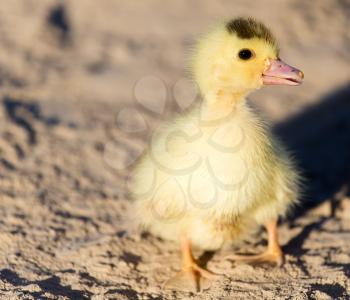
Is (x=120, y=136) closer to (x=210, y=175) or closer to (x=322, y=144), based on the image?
(x=322, y=144)

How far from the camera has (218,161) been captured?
3090mm

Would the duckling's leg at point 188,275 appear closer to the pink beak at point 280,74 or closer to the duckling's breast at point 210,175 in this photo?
the duckling's breast at point 210,175

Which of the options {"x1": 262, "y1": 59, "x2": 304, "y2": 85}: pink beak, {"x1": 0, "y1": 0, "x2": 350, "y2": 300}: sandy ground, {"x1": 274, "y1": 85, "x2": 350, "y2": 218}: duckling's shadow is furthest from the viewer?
{"x1": 274, "y1": 85, "x2": 350, "y2": 218}: duckling's shadow

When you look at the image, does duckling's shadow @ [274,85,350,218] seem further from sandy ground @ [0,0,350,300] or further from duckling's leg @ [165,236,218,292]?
duckling's leg @ [165,236,218,292]

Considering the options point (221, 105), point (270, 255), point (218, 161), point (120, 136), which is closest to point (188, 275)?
point (270, 255)

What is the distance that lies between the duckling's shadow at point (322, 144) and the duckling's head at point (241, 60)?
1.09m

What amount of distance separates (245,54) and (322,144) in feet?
6.06

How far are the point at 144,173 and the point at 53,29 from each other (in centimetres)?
299

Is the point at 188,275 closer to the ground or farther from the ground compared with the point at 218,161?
closer to the ground

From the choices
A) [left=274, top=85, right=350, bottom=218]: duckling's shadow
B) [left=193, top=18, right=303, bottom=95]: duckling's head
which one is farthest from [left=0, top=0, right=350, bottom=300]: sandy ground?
[left=193, top=18, right=303, bottom=95]: duckling's head

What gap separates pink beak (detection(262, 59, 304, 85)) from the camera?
10.6 feet

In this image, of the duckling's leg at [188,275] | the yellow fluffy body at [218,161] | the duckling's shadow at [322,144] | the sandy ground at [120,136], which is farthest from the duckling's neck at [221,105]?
the duckling's shadow at [322,144]

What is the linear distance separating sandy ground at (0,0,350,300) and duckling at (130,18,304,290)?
0.91 feet

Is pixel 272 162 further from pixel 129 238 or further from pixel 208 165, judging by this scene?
pixel 129 238
